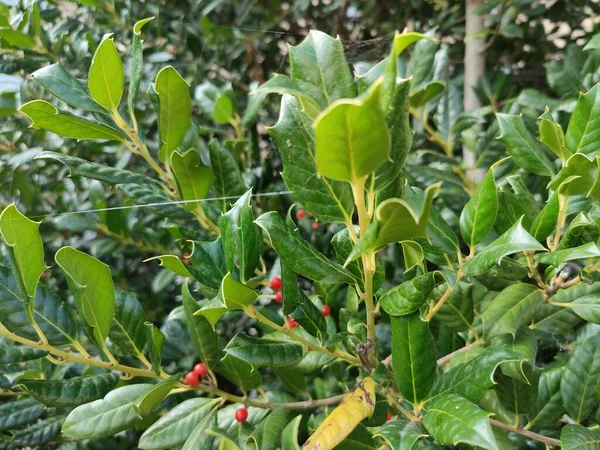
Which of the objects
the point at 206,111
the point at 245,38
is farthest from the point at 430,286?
the point at 245,38

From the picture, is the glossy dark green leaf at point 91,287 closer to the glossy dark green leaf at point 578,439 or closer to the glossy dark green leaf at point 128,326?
the glossy dark green leaf at point 128,326

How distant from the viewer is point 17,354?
60 centimetres

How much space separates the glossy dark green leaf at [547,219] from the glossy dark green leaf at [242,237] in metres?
0.30

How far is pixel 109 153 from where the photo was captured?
3.96 ft

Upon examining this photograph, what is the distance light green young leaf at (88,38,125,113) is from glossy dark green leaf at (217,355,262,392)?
36 cm

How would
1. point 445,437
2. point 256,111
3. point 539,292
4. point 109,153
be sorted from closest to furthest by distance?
point 445,437 → point 539,292 → point 256,111 → point 109,153

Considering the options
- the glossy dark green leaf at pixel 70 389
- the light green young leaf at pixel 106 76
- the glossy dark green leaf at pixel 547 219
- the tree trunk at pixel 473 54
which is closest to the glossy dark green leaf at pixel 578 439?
the glossy dark green leaf at pixel 547 219

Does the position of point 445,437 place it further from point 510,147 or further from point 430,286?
point 510,147

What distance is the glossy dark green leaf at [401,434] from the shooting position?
0.44 m

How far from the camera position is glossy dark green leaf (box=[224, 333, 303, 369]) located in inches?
20.6

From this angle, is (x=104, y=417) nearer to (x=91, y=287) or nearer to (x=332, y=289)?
(x=91, y=287)

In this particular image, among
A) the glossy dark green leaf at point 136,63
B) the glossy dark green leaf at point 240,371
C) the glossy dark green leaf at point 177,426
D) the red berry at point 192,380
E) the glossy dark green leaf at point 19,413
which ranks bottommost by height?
the glossy dark green leaf at point 19,413

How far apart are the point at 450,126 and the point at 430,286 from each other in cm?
73

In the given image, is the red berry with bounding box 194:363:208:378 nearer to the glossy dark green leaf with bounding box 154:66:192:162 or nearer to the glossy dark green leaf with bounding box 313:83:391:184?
the glossy dark green leaf with bounding box 154:66:192:162
